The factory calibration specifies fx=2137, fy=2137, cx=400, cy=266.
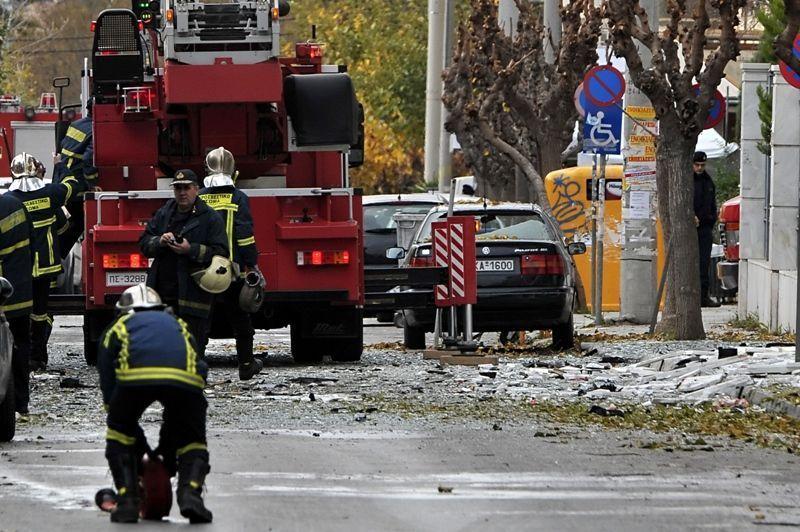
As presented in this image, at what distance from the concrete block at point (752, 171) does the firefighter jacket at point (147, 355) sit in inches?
690

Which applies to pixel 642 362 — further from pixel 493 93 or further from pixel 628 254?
pixel 493 93

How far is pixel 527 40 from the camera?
33750mm

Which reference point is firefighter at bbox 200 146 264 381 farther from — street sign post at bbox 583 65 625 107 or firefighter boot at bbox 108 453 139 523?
street sign post at bbox 583 65 625 107

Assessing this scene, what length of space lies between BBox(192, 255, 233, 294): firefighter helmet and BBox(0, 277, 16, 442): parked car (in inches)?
96.2

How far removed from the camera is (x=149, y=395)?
30.8ft

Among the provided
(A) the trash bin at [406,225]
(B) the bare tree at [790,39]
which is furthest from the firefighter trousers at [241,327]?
(A) the trash bin at [406,225]

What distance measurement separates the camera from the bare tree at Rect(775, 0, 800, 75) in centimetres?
1475

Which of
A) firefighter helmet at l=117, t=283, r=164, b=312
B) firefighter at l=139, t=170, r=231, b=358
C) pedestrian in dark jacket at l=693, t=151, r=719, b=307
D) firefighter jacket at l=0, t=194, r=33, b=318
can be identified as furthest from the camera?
pedestrian in dark jacket at l=693, t=151, r=719, b=307

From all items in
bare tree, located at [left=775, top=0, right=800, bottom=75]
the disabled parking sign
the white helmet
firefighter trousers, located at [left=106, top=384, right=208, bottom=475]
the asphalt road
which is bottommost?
the asphalt road

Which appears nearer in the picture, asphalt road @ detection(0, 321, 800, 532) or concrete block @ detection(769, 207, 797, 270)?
asphalt road @ detection(0, 321, 800, 532)

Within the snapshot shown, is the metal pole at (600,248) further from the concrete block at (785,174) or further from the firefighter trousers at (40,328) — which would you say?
the firefighter trousers at (40,328)

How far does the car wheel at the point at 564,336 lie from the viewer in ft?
68.5

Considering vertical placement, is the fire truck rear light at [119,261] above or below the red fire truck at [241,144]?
below

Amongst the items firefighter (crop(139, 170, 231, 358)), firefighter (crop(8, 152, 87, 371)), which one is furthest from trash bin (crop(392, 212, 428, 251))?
firefighter (crop(139, 170, 231, 358))
